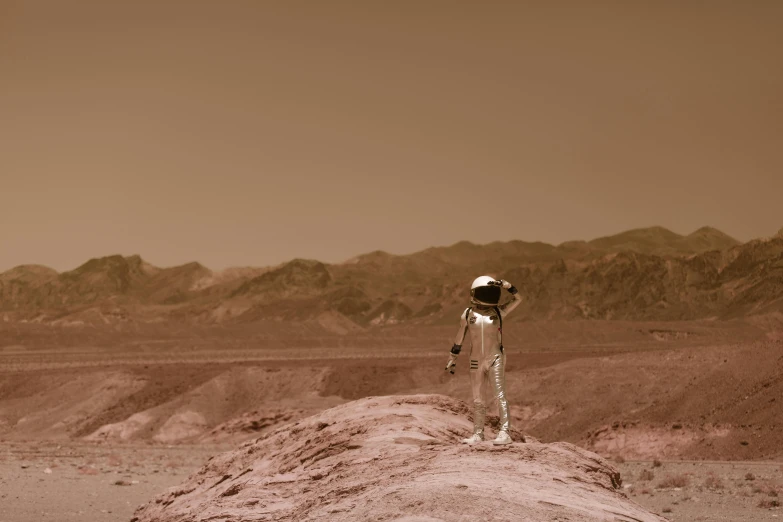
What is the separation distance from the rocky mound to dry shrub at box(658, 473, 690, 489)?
11931mm

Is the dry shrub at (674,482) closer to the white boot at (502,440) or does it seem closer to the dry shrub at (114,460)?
the white boot at (502,440)

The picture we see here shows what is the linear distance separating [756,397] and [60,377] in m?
43.9

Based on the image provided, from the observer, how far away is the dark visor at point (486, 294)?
1134 centimetres

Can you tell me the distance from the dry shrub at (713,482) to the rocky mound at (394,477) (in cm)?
1191

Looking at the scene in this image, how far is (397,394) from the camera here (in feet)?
83.8

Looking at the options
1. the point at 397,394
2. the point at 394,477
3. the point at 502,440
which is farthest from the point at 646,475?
the point at 394,477

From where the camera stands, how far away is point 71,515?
21.6m

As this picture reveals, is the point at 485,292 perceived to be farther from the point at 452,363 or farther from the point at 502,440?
the point at 502,440

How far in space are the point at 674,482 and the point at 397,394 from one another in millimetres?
6691

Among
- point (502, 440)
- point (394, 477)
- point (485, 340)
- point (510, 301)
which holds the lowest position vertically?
point (394, 477)

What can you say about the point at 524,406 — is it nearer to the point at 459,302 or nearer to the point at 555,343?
the point at 555,343

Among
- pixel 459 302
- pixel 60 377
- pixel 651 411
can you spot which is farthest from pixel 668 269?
pixel 651 411

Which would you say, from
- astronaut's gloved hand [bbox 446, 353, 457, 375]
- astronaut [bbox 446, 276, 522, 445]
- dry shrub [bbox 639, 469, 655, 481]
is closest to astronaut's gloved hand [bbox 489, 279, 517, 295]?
astronaut [bbox 446, 276, 522, 445]

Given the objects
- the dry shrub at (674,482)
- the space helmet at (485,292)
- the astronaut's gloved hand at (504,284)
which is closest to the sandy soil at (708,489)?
the dry shrub at (674,482)
